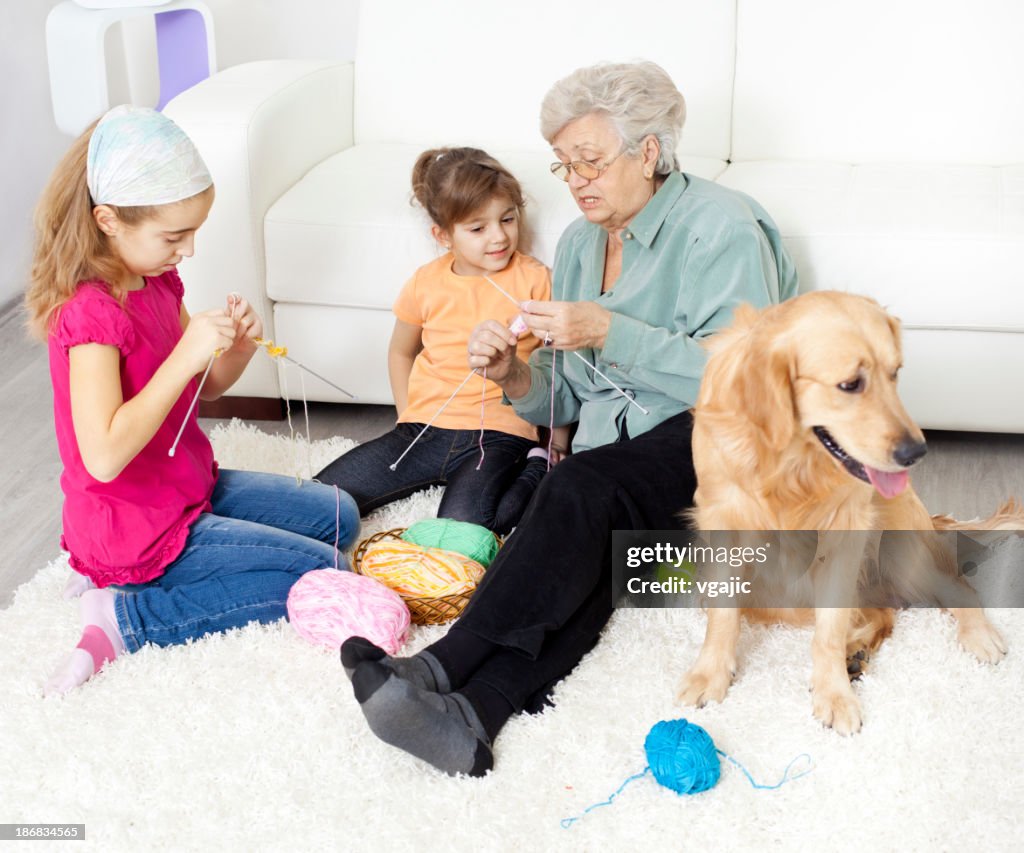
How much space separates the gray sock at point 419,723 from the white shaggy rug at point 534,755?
0.03m

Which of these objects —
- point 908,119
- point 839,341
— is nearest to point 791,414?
point 839,341

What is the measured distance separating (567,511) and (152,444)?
0.70 meters

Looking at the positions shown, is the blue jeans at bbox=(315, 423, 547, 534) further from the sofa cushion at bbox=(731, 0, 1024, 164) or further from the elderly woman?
the sofa cushion at bbox=(731, 0, 1024, 164)

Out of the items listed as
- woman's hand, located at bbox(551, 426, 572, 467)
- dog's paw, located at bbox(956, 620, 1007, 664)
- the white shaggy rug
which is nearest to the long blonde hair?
the white shaggy rug

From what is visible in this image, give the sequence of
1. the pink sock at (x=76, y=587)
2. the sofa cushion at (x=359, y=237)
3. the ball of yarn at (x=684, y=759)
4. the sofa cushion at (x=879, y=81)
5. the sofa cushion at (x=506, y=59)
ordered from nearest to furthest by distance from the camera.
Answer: the ball of yarn at (x=684, y=759), the pink sock at (x=76, y=587), the sofa cushion at (x=359, y=237), the sofa cushion at (x=879, y=81), the sofa cushion at (x=506, y=59)

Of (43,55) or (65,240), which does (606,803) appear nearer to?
(65,240)


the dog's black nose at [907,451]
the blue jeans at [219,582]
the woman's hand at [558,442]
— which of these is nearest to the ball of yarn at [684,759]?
the dog's black nose at [907,451]

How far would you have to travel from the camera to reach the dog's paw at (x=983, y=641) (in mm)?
1855

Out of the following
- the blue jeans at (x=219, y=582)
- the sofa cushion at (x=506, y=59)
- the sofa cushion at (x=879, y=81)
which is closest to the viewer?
the blue jeans at (x=219, y=582)

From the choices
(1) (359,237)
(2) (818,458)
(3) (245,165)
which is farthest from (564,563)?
(3) (245,165)

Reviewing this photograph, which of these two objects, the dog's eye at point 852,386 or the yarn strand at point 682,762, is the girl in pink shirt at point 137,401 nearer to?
the yarn strand at point 682,762

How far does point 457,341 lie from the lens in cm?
242

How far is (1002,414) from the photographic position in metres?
2.50

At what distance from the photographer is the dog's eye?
4.88 feet
